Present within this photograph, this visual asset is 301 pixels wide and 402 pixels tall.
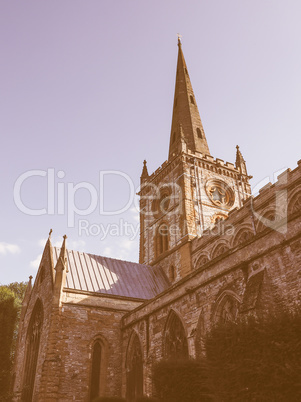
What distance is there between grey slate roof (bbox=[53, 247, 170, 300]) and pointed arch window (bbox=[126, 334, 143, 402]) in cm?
467

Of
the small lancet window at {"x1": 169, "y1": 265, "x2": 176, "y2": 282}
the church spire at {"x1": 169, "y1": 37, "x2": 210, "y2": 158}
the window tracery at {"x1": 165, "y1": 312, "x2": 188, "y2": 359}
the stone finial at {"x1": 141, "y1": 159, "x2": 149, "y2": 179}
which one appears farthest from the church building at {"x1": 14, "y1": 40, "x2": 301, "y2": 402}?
the stone finial at {"x1": 141, "y1": 159, "x2": 149, "y2": 179}

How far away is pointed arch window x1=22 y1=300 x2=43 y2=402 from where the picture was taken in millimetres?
22672

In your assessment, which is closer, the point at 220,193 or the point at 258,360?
the point at 258,360

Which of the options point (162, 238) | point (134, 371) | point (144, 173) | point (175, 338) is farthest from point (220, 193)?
point (175, 338)

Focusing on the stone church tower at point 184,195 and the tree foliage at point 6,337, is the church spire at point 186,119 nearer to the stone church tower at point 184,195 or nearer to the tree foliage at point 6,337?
the stone church tower at point 184,195

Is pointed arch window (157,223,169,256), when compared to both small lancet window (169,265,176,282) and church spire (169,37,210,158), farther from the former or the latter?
church spire (169,37,210,158)

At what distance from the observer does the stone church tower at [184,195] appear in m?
31.4

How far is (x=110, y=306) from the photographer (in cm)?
2428

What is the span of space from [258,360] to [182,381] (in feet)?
13.5

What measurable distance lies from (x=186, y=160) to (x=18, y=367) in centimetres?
2154

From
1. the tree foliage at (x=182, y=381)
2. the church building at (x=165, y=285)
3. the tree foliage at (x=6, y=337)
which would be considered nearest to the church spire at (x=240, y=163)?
the church building at (x=165, y=285)

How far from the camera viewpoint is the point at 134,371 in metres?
21.1

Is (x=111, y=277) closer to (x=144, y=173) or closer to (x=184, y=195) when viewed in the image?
(x=184, y=195)

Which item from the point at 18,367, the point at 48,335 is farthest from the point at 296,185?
the point at 18,367
